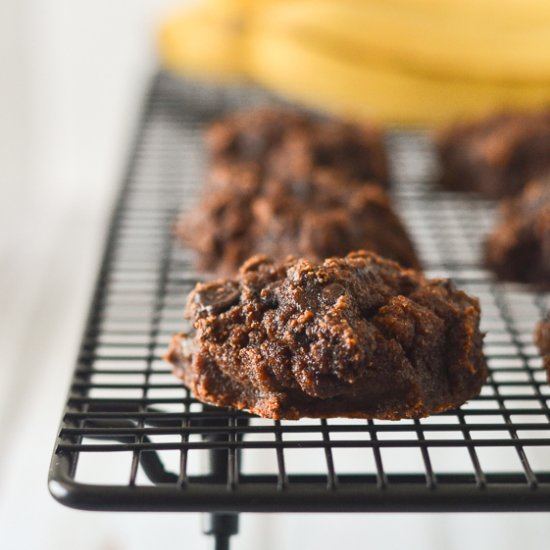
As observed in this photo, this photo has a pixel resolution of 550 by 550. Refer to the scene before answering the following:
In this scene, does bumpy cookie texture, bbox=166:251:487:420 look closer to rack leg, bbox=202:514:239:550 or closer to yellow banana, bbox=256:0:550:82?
rack leg, bbox=202:514:239:550

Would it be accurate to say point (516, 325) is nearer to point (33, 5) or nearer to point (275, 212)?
point (275, 212)

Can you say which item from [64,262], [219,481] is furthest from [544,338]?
[64,262]

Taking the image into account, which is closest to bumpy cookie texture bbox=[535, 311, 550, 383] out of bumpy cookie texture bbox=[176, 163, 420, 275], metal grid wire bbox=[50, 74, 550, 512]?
metal grid wire bbox=[50, 74, 550, 512]

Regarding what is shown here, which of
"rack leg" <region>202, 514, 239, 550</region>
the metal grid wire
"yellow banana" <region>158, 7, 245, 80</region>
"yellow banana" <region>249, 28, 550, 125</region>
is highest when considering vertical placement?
"yellow banana" <region>158, 7, 245, 80</region>

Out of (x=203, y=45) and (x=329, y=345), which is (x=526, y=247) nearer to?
(x=329, y=345)

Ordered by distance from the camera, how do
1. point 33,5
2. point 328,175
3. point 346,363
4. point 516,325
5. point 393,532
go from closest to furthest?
point 346,363 < point 393,532 < point 516,325 < point 328,175 < point 33,5

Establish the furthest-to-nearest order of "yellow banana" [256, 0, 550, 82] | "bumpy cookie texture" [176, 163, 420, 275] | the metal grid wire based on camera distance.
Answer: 1. "yellow banana" [256, 0, 550, 82]
2. "bumpy cookie texture" [176, 163, 420, 275]
3. the metal grid wire

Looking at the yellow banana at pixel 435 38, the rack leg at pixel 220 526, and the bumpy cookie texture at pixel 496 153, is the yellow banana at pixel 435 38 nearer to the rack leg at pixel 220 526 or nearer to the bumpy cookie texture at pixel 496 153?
the bumpy cookie texture at pixel 496 153

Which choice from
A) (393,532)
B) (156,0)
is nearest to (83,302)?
(393,532)
